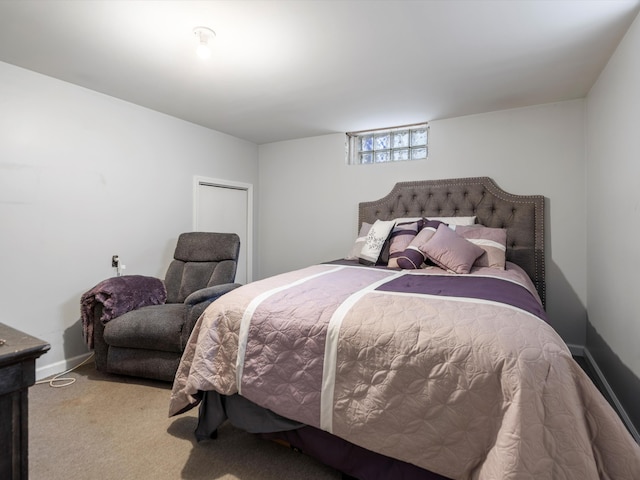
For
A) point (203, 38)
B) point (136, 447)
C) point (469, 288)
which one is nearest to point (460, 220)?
point (469, 288)

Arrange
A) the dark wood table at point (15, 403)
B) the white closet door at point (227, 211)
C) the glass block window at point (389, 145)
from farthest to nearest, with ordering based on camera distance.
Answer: the white closet door at point (227, 211), the glass block window at point (389, 145), the dark wood table at point (15, 403)

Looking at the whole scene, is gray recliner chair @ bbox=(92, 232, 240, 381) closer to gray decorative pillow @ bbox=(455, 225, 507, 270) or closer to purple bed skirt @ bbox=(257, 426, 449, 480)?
purple bed skirt @ bbox=(257, 426, 449, 480)

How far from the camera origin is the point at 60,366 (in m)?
2.37

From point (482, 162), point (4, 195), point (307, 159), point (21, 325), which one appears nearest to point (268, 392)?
point (21, 325)

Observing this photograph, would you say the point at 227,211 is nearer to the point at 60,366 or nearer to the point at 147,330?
the point at 147,330

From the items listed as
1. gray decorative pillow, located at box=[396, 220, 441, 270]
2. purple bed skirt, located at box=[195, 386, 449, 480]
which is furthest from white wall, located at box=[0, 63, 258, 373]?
gray decorative pillow, located at box=[396, 220, 441, 270]

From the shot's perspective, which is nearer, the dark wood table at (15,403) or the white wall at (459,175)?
the dark wood table at (15,403)

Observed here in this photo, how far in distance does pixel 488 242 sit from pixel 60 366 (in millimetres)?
3400

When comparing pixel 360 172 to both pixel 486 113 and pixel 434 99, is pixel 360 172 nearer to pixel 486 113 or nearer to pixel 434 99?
pixel 434 99

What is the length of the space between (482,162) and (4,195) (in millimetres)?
3815

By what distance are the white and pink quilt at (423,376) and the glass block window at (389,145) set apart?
215 centimetres

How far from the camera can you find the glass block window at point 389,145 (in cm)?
334

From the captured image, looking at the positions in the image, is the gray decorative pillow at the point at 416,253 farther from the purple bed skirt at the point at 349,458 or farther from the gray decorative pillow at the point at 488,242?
the purple bed skirt at the point at 349,458

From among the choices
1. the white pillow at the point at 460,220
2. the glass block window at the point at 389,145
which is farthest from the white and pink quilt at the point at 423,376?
the glass block window at the point at 389,145
